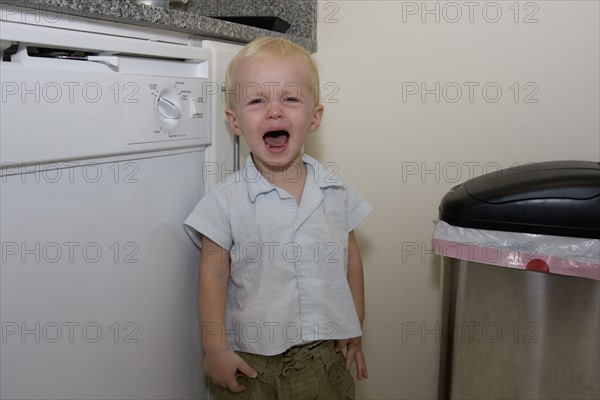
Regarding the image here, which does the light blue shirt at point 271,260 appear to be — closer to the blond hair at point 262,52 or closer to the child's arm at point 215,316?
the child's arm at point 215,316

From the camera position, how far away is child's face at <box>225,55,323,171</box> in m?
0.87

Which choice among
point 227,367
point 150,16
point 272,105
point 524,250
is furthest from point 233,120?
point 524,250

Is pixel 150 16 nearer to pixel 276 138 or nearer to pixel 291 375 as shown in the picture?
pixel 276 138

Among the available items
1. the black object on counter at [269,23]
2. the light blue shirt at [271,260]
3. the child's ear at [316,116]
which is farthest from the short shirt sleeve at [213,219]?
the black object on counter at [269,23]

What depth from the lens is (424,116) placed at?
119 cm

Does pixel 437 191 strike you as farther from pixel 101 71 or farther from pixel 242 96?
pixel 101 71

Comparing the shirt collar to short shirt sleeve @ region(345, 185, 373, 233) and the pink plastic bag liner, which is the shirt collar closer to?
short shirt sleeve @ region(345, 185, 373, 233)

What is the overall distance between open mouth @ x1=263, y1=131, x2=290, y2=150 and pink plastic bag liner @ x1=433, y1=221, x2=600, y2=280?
11.8 inches

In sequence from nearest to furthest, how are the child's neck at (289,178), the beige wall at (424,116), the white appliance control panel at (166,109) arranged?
the white appliance control panel at (166,109), the child's neck at (289,178), the beige wall at (424,116)

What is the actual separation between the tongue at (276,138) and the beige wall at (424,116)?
35 centimetres

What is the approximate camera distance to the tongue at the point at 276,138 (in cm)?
91

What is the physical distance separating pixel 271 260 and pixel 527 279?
403mm

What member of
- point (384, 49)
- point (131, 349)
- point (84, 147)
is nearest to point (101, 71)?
point (84, 147)

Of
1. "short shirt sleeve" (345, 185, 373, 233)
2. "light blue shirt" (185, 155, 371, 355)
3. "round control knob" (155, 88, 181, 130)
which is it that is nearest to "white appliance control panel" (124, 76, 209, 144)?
"round control knob" (155, 88, 181, 130)
